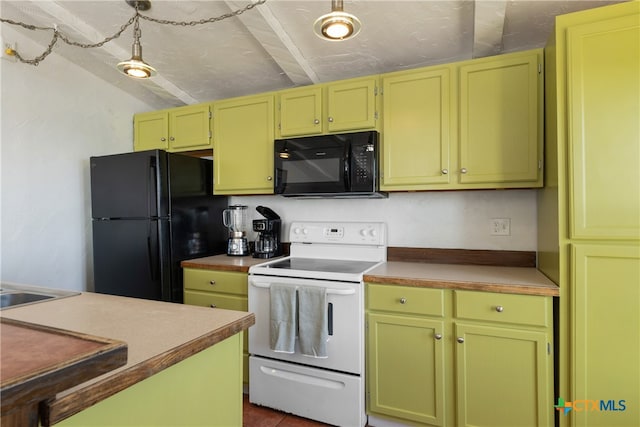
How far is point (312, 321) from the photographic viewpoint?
187 cm

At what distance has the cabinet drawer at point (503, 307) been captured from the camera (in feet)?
5.12

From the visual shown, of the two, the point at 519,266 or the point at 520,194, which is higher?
the point at 520,194

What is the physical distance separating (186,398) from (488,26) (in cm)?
219

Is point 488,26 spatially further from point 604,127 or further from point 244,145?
point 244,145

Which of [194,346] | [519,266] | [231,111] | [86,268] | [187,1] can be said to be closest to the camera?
[194,346]

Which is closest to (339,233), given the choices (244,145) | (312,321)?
(312,321)

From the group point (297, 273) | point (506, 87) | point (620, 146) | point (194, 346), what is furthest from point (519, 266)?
point (194, 346)

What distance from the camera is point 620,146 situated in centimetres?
142

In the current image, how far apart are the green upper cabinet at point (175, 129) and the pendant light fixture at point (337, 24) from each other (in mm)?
1654

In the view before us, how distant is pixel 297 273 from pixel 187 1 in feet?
5.52

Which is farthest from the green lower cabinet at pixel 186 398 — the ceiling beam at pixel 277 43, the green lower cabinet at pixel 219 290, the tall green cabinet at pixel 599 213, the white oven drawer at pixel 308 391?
the ceiling beam at pixel 277 43

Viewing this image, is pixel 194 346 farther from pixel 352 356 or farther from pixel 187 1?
pixel 187 1

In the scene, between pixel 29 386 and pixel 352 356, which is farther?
pixel 352 356

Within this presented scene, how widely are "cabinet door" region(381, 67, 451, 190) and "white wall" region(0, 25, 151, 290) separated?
2313 mm
